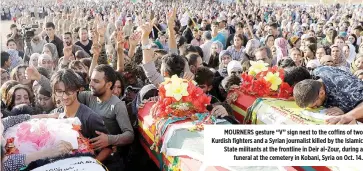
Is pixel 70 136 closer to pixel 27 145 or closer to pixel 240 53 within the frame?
pixel 27 145

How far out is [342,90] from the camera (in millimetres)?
3299

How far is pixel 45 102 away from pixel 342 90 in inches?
103

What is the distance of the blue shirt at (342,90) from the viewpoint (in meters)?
3.25

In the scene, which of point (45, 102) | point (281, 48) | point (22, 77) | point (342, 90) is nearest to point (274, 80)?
point (342, 90)

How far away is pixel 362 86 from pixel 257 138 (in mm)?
1284

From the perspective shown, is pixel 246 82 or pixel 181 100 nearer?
pixel 181 100

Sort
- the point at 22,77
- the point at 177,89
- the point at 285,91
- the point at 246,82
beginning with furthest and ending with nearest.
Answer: the point at 22,77 → the point at 246,82 → the point at 285,91 → the point at 177,89

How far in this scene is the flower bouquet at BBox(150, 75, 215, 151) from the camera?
3143mm

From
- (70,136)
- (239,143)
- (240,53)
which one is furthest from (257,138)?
(240,53)

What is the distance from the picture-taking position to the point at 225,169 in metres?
2.48

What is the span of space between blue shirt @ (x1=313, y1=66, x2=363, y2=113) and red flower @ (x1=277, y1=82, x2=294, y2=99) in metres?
0.49

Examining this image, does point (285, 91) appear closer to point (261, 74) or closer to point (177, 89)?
point (261, 74)

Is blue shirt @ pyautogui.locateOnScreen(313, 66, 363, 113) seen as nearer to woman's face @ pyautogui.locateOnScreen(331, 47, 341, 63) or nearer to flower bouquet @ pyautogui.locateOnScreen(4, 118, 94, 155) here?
flower bouquet @ pyautogui.locateOnScreen(4, 118, 94, 155)

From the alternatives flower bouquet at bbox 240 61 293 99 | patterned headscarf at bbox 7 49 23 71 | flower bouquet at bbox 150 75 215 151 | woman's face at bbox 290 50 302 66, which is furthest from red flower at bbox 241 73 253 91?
patterned headscarf at bbox 7 49 23 71
